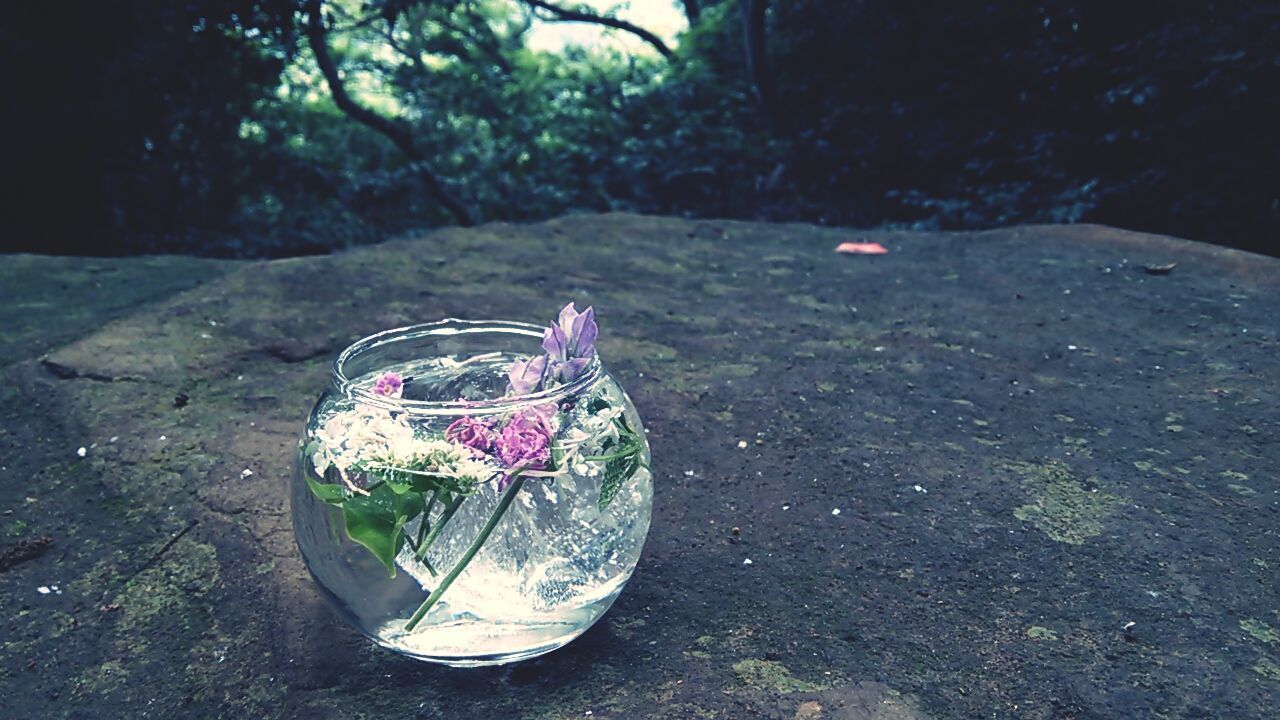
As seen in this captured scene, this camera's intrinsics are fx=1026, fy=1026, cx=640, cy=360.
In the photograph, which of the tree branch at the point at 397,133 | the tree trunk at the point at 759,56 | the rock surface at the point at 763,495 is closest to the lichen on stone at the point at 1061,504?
the rock surface at the point at 763,495

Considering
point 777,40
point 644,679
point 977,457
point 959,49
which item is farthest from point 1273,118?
point 644,679

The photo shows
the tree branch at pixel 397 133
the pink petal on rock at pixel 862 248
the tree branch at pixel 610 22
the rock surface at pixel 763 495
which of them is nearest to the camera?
the rock surface at pixel 763 495

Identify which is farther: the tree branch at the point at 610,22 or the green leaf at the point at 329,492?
the tree branch at the point at 610,22

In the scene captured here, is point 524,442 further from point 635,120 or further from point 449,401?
point 635,120

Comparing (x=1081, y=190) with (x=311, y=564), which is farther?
(x=1081, y=190)

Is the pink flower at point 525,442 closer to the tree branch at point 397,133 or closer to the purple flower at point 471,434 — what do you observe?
the purple flower at point 471,434

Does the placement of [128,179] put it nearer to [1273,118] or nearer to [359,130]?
[359,130]
